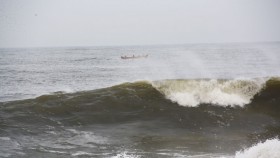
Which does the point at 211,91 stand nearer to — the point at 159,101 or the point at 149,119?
the point at 159,101

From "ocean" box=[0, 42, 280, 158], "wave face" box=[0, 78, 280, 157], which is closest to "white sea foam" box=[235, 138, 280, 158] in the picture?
"ocean" box=[0, 42, 280, 158]

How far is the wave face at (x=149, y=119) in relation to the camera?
9.77 m

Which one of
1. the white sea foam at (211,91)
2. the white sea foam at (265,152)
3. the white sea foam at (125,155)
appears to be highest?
the white sea foam at (211,91)

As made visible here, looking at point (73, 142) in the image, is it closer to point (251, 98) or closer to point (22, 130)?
point (22, 130)

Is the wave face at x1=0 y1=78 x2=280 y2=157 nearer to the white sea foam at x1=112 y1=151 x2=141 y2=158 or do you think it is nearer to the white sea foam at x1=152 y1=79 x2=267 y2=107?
the white sea foam at x1=152 y1=79 x2=267 y2=107

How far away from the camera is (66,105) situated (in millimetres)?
14117

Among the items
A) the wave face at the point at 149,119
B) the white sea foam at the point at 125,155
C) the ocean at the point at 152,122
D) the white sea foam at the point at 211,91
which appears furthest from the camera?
the white sea foam at the point at 211,91

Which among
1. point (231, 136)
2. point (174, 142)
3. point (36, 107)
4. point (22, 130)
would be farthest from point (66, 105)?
point (231, 136)

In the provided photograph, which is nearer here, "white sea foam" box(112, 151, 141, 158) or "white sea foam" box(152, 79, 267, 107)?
"white sea foam" box(112, 151, 141, 158)

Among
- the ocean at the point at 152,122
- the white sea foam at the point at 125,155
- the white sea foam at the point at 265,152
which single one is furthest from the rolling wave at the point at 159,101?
the white sea foam at the point at 265,152

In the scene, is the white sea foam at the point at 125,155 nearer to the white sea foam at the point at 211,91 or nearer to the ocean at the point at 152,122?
the ocean at the point at 152,122

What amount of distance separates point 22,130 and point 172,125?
5094 millimetres

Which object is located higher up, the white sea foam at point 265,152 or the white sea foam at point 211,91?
the white sea foam at point 211,91

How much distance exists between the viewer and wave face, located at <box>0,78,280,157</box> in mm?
9766
